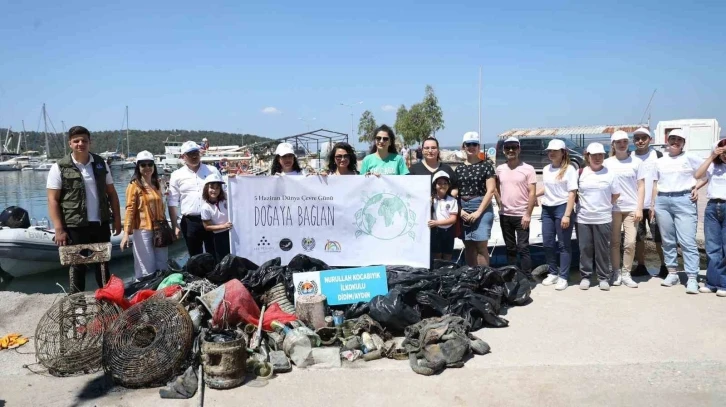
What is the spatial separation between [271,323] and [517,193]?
3399mm

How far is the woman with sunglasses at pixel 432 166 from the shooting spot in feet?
19.0

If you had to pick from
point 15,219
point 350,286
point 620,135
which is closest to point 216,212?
point 350,286

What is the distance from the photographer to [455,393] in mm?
3582

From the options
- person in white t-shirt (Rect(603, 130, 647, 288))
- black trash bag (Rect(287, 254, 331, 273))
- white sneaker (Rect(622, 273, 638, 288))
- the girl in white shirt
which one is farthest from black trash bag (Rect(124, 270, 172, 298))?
white sneaker (Rect(622, 273, 638, 288))

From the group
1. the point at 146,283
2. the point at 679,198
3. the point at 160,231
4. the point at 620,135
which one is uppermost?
the point at 620,135

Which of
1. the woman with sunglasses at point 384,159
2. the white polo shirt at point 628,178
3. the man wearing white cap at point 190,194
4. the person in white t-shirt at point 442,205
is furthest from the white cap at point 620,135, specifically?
the man wearing white cap at point 190,194

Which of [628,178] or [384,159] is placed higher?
[384,159]

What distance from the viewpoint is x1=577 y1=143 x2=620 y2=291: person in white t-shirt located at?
5.77 metres

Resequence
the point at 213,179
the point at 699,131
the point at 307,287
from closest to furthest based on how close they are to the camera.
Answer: the point at 307,287
the point at 213,179
the point at 699,131

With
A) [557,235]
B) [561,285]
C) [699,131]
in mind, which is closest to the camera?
[561,285]

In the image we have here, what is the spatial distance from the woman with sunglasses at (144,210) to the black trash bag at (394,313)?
8.59 feet

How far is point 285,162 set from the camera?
595 cm

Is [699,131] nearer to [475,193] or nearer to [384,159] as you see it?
[475,193]

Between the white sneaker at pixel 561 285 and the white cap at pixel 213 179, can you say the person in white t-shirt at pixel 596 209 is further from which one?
the white cap at pixel 213 179
